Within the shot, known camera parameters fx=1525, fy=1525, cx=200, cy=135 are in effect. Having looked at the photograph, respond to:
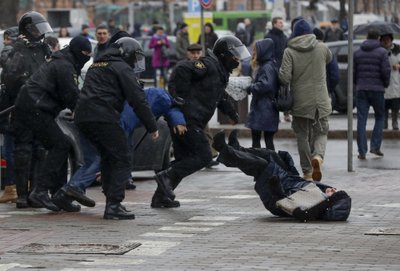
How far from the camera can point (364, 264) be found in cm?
1091

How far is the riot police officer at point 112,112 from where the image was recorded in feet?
45.7

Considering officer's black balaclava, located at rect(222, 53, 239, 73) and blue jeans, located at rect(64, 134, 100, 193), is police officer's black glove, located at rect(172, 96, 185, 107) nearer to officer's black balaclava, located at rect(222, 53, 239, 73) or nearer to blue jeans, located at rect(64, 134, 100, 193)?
officer's black balaclava, located at rect(222, 53, 239, 73)

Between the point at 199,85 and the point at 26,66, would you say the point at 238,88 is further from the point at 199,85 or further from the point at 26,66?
the point at 26,66

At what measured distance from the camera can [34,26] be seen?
15477mm

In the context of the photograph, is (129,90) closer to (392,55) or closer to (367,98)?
(367,98)

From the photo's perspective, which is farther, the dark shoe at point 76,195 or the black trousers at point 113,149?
the dark shoe at point 76,195

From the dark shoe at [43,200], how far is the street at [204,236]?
0.22 ft

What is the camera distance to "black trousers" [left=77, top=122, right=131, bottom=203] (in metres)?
14.0

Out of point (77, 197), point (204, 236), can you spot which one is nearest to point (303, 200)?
point (204, 236)

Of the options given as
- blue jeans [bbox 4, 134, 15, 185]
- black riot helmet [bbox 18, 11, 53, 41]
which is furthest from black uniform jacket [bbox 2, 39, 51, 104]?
blue jeans [bbox 4, 134, 15, 185]

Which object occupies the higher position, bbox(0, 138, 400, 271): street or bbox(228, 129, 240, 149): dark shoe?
bbox(228, 129, 240, 149): dark shoe

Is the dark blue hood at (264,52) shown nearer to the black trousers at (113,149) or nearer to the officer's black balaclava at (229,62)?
the officer's black balaclava at (229,62)

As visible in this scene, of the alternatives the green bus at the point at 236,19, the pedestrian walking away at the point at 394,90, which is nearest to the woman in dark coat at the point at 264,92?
the pedestrian walking away at the point at 394,90

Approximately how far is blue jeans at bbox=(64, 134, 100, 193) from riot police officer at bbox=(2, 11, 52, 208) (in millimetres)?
526
